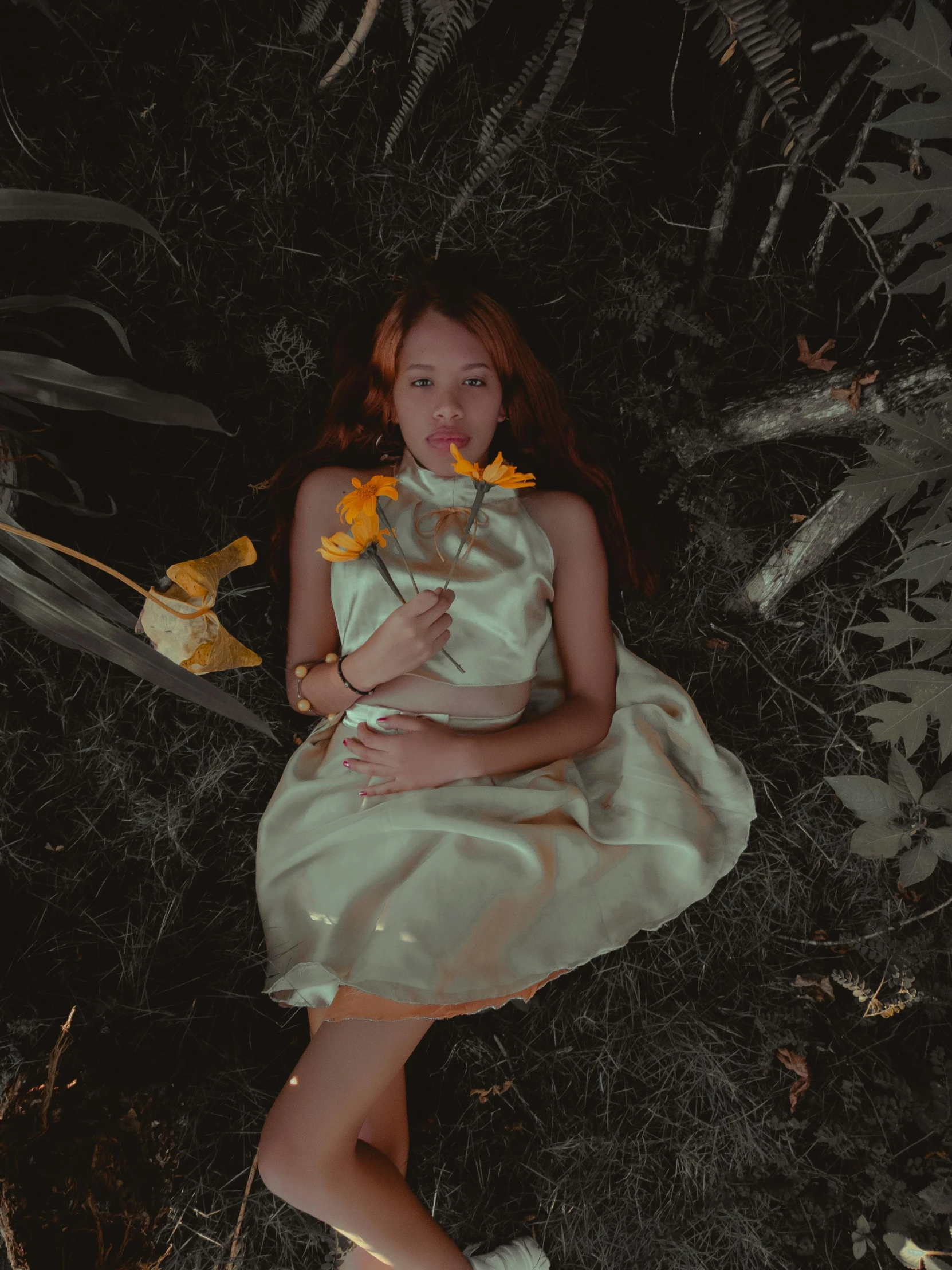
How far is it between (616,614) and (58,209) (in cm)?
191

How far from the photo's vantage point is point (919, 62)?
6.07 ft

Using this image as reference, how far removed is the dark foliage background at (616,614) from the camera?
92.5 inches

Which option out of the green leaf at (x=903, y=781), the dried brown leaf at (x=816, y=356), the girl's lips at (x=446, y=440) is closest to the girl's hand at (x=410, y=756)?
the girl's lips at (x=446, y=440)

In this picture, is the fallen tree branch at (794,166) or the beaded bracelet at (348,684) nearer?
the beaded bracelet at (348,684)

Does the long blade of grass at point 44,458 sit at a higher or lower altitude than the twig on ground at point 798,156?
lower

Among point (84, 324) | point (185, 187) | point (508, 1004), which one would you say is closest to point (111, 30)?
point (185, 187)

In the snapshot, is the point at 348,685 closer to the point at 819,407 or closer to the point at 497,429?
the point at 497,429

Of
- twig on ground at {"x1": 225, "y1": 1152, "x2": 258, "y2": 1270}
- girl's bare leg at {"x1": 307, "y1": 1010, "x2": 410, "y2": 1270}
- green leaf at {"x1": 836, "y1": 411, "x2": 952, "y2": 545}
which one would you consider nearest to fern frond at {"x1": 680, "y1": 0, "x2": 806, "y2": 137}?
green leaf at {"x1": 836, "y1": 411, "x2": 952, "y2": 545}

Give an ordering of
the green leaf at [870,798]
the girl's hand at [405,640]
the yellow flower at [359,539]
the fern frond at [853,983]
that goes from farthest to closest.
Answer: the fern frond at [853,983]
the green leaf at [870,798]
the girl's hand at [405,640]
the yellow flower at [359,539]

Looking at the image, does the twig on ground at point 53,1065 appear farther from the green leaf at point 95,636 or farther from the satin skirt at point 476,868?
the green leaf at point 95,636

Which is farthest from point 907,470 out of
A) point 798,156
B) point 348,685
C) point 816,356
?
point 348,685

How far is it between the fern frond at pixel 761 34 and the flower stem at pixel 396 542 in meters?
1.40

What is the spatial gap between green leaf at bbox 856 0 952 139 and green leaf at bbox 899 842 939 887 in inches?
77.4

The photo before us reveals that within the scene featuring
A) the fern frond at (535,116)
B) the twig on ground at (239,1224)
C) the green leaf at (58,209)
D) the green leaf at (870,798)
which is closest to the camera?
the green leaf at (58,209)
